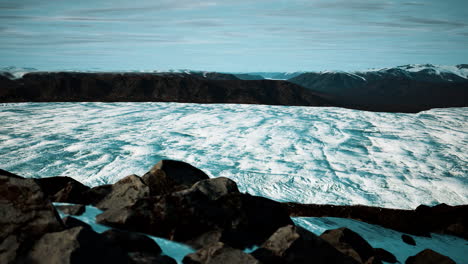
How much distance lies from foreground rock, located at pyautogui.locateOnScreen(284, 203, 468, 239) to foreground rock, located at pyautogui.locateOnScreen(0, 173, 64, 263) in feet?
18.2

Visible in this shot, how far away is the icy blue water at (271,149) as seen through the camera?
11.3m

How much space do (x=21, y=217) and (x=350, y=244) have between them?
385 centimetres

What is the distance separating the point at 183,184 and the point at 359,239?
281 centimetres

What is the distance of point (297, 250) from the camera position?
3770 millimetres

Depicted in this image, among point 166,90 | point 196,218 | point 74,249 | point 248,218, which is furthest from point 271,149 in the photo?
point 166,90

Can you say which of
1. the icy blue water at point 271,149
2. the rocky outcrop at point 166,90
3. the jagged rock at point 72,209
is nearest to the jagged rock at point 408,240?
the icy blue water at point 271,149

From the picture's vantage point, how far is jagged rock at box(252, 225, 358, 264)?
3.70 metres

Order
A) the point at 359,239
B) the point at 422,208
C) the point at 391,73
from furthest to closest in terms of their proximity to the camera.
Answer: the point at 391,73 → the point at 422,208 → the point at 359,239

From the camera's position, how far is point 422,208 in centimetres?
827

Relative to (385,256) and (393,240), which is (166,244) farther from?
(393,240)

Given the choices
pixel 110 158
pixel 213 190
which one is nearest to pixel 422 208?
pixel 213 190

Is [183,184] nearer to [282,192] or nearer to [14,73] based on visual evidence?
[282,192]

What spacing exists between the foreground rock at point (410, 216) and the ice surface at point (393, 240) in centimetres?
25

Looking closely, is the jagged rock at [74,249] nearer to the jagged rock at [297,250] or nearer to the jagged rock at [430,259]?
the jagged rock at [297,250]
